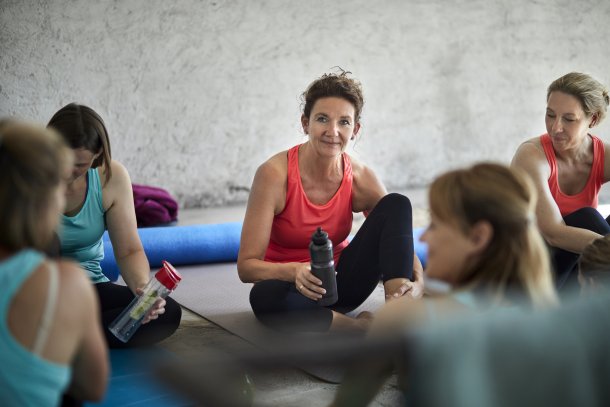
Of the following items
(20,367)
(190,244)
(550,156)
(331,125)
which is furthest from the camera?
(190,244)

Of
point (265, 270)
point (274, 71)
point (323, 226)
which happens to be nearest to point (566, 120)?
point (323, 226)

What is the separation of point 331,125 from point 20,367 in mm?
1651

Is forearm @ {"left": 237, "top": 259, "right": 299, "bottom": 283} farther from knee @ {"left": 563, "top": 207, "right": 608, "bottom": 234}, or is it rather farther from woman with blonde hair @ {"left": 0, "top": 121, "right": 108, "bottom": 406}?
woman with blonde hair @ {"left": 0, "top": 121, "right": 108, "bottom": 406}

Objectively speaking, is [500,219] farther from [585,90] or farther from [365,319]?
[585,90]

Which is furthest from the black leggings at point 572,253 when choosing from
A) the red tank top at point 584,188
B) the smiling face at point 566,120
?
the smiling face at point 566,120

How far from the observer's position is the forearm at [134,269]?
2436 millimetres

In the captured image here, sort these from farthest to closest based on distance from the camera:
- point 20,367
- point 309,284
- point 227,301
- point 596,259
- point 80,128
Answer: point 227,301 → point 309,284 → point 80,128 → point 596,259 → point 20,367

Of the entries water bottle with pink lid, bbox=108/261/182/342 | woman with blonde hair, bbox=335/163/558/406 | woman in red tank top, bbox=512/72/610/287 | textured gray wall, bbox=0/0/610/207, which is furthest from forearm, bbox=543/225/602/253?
textured gray wall, bbox=0/0/610/207

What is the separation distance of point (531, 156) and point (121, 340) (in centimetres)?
153

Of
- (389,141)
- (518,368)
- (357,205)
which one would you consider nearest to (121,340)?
(357,205)

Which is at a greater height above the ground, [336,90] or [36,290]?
[336,90]

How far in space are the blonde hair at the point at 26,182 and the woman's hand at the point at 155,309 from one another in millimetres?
1135

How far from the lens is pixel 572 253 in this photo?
8.90ft

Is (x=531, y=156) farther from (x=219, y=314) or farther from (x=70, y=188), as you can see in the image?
(x=70, y=188)
